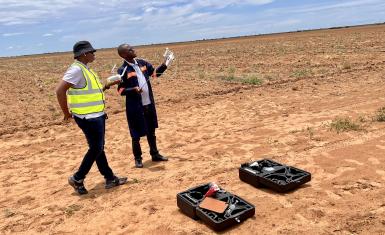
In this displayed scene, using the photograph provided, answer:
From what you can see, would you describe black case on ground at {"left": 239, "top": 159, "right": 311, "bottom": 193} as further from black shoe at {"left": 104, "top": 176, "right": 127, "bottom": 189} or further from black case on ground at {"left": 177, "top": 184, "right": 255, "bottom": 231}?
black shoe at {"left": 104, "top": 176, "right": 127, "bottom": 189}

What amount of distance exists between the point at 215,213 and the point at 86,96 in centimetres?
220

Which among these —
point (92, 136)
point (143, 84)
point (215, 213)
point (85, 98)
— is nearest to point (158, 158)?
point (143, 84)

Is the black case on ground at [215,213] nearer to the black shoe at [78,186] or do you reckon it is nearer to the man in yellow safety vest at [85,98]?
the man in yellow safety vest at [85,98]

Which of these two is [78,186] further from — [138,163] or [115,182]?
[138,163]

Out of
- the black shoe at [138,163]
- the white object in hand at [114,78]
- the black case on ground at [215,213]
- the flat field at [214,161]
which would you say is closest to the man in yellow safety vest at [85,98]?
the white object in hand at [114,78]

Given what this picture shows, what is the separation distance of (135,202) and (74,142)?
13.5 feet

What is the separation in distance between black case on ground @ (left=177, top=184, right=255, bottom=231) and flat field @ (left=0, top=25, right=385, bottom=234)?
0.10 metres

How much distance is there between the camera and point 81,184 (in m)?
5.61

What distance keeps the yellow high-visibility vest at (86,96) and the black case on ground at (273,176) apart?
2.15 metres

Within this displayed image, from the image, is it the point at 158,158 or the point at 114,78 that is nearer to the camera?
the point at 114,78

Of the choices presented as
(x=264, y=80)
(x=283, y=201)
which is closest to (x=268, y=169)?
(x=283, y=201)

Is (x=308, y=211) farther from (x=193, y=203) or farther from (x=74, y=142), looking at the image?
(x=74, y=142)

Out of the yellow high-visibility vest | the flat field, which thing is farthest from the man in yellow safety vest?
the flat field

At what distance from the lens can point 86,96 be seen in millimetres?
5180
